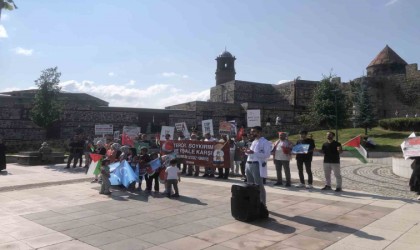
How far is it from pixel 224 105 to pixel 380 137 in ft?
57.3

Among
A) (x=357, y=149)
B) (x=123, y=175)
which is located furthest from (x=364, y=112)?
(x=123, y=175)

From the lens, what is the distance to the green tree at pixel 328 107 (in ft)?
117

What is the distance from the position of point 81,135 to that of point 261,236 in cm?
1398

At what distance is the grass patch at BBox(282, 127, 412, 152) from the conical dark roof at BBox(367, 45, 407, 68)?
19.6 metres

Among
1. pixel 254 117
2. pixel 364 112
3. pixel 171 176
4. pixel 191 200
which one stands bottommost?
pixel 191 200

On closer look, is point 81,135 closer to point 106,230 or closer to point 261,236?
point 106,230

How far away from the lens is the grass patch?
92.2 ft

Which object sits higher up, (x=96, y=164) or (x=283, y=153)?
(x=283, y=153)

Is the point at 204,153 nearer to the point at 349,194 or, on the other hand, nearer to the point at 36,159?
the point at 349,194

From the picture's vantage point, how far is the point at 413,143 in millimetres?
10680

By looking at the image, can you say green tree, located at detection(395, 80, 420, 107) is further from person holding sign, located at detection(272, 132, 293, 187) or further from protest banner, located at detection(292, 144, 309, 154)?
person holding sign, located at detection(272, 132, 293, 187)

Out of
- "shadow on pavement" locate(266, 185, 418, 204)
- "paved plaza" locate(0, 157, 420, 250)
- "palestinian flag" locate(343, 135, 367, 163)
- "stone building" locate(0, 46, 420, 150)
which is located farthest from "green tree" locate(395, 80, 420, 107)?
"shadow on pavement" locate(266, 185, 418, 204)

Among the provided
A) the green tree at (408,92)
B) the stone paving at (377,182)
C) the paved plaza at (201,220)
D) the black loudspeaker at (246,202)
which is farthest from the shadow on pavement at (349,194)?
the green tree at (408,92)

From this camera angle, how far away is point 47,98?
85.6 ft
